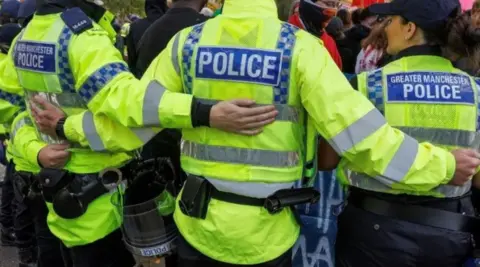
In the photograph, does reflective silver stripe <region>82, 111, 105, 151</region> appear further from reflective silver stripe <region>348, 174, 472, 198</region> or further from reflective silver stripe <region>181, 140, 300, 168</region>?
reflective silver stripe <region>348, 174, 472, 198</region>

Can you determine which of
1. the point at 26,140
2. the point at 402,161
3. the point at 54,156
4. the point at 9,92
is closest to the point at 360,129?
the point at 402,161

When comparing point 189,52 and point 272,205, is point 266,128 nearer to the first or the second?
point 272,205

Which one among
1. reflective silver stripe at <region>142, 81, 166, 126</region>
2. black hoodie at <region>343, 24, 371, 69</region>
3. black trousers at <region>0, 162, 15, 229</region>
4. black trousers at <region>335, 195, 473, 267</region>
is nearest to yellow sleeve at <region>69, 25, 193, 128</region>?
reflective silver stripe at <region>142, 81, 166, 126</region>

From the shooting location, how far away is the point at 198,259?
Answer: 2.18 meters

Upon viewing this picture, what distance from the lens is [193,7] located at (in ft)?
10.8

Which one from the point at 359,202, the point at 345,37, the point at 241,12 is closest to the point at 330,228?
the point at 359,202

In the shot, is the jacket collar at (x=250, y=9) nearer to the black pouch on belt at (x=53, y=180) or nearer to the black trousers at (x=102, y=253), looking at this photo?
the black pouch on belt at (x=53, y=180)

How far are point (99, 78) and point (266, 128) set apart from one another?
78 centimetres

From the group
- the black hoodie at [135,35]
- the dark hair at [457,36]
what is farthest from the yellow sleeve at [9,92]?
the dark hair at [457,36]

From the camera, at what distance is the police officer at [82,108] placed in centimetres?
227

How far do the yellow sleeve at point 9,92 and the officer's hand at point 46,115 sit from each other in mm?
515

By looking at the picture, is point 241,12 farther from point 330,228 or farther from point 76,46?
point 330,228

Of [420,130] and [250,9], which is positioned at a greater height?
[250,9]

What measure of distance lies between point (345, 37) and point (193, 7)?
2071 millimetres
